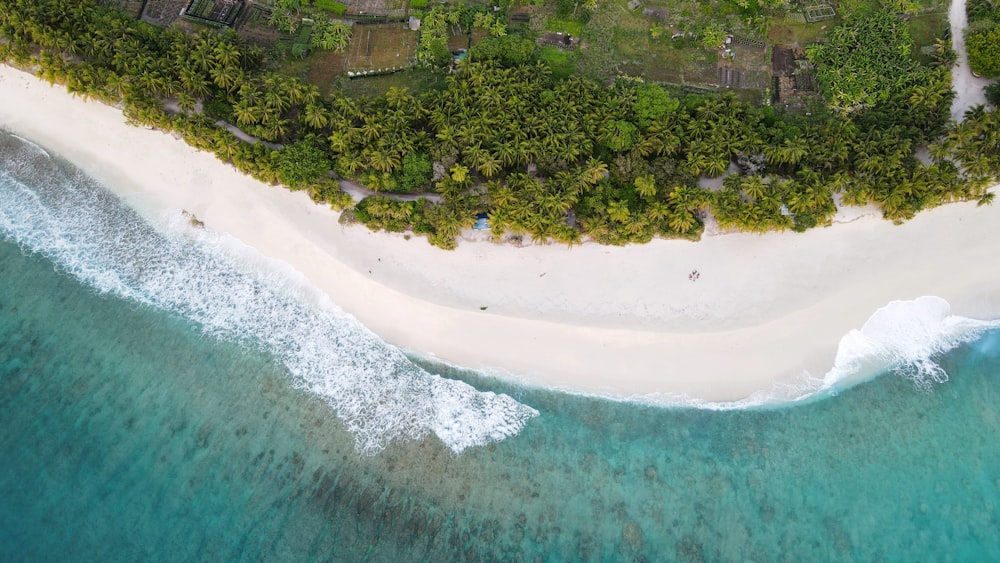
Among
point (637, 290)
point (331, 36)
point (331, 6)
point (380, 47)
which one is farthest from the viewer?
point (331, 6)

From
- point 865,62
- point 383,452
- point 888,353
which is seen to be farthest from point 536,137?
point 888,353

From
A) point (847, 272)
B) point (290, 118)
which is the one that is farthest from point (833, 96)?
point (290, 118)

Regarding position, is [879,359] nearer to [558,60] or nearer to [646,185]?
[646,185]

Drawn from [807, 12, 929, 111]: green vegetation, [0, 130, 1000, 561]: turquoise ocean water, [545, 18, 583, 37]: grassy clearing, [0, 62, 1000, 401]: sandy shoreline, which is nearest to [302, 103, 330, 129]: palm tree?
[0, 62, 1000, 401]: sandy shoreline

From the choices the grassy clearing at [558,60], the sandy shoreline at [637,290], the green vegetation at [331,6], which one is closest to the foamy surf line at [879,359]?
the sandy shoreline at [637,290]

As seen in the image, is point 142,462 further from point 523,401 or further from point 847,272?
point 847,272

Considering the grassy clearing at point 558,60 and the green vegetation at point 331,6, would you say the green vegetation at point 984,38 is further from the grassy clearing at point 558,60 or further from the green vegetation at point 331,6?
the green vegetation at point 331,6
